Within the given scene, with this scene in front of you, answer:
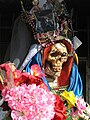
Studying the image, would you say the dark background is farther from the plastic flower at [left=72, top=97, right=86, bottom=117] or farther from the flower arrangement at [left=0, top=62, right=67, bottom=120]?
the flower arrangement at [left=0, top=62, right=67, bottom=120]

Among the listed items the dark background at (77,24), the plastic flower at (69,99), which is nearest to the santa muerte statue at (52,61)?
the plastic flower at (69,99)

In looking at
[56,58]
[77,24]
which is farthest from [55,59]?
[77,24]

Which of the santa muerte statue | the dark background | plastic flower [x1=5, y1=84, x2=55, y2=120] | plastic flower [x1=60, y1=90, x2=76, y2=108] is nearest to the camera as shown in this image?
plastic flower [x1=5, y1=84, x2=55, y2=120]

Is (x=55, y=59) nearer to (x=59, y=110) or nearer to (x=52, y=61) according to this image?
(x=52, y=61)

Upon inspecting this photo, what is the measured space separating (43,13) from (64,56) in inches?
9.8

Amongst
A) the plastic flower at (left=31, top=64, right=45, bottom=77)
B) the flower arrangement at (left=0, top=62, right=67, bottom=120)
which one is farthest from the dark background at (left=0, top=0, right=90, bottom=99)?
the flower arrangement at (left=0, top=62, right=67, bottom=120)

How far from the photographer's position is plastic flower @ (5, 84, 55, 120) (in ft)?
6.59

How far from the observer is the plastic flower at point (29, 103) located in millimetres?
2008

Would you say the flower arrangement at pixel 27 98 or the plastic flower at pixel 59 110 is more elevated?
the flower arrangement at pixel 27 98

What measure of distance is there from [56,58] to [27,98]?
622 mm

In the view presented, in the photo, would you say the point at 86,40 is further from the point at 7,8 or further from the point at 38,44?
the point at 38,44

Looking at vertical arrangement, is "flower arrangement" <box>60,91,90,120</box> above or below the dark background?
above

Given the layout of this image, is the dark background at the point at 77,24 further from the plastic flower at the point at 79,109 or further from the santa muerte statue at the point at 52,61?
the plastic flower at the point at 79,109

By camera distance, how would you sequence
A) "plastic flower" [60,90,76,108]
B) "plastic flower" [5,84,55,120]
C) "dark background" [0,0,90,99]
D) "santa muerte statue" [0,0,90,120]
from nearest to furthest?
1. "plastic flower" [5,84,55,120]
2. "santa muerte statue" [0,0,90,120]
3. "plastic flower" [60,90,76,108]
4. "dark background" [0,0,90,99]
